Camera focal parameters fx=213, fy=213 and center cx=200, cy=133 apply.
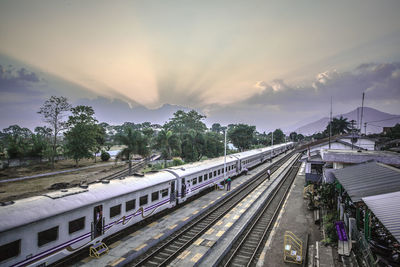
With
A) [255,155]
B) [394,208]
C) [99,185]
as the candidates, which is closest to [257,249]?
[394,208]

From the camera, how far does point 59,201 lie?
9.29 metres

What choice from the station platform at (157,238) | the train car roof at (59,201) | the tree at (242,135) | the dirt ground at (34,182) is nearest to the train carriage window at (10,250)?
the train car roof at (59,201)

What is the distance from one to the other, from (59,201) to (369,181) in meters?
15.3

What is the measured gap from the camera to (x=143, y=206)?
13398 mm

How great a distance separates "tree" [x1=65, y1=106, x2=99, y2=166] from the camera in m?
36.6

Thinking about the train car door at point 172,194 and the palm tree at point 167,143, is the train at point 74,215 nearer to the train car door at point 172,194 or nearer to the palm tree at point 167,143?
the train car door at point 172,194

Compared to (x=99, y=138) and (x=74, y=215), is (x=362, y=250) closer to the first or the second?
(x=74, y=215)

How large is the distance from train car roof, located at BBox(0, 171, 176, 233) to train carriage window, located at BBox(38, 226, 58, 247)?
0.64m

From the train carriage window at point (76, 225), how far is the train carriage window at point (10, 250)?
1865 millimetres

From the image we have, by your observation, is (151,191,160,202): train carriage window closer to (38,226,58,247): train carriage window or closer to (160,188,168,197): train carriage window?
(160,188,168,197): train carriage window

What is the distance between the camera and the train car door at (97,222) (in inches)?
407

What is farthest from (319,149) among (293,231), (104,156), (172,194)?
(104,156)

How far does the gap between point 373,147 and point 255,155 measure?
963 inches

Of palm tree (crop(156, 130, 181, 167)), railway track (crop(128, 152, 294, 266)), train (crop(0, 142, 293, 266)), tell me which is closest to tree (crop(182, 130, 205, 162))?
palm tree (crop(156, 130, 181, 167))
